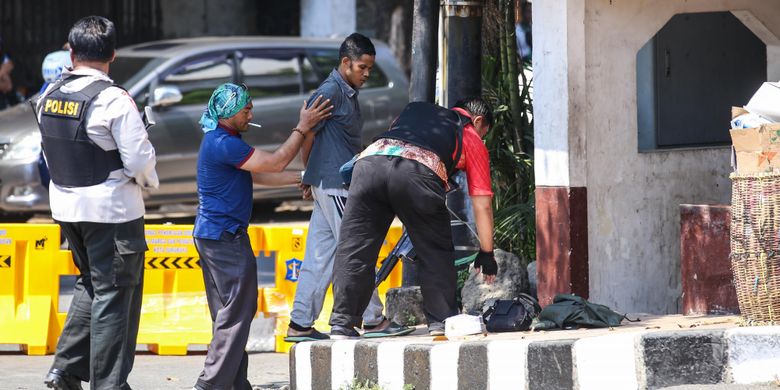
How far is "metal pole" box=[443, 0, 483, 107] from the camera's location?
816cm

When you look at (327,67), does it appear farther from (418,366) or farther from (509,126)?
(418,366)

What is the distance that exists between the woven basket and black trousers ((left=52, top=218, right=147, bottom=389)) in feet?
8.89

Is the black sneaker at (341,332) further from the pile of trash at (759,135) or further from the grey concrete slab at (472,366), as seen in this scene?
the pile of trash at (759,135)

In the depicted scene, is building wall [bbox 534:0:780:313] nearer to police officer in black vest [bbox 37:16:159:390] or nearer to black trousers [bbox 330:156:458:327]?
black trousers [bbox 330:156:458:327]

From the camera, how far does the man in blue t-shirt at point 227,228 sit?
6500mm

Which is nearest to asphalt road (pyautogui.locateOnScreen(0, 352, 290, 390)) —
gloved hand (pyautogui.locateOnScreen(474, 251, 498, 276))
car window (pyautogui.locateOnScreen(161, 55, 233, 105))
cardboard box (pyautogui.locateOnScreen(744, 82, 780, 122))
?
gloved hand (pyautogui.locateOnScreen(474, 251, 498, 276))

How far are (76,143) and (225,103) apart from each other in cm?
76

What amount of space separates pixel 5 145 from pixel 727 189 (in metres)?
7.09

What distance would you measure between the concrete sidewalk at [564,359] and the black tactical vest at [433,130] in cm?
91

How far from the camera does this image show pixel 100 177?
6.16 meters

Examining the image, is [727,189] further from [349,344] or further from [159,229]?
[159,229]

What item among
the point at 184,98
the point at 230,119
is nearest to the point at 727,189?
the point at 230,119

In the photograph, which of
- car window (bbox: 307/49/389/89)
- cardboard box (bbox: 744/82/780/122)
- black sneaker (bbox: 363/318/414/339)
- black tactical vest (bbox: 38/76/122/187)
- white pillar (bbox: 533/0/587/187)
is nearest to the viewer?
black tactical vest (bbox: 38/76/122/187)

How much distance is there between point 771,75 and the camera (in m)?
7.89
